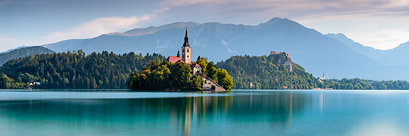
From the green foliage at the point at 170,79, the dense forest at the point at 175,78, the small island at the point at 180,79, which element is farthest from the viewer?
the small island at the point at 180,79

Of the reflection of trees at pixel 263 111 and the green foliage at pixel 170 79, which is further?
the green foliage at pixel 170 79

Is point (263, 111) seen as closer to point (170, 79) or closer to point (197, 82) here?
point (197, 82)

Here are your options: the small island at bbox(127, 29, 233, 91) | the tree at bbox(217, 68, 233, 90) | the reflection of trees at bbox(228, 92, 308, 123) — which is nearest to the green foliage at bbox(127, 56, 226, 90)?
the small island at bbox(127, 29, 233, 91)

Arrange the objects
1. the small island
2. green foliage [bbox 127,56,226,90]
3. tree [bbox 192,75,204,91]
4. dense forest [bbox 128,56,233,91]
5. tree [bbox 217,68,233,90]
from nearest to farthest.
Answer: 1. tree [bbox 192,75,204,91]
2. green foliage [bbox 127,56,226,90]
3. dense forest [bbox 128,56,233,91]
4. the small island
5. tree [bbox 217,68,233,90]

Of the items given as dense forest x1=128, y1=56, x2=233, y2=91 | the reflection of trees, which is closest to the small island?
dense forest x1=128, y1=56, x2=233, y2=91

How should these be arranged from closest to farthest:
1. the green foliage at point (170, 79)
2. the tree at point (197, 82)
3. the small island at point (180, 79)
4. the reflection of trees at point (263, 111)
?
the reflection of trees at point (263, 111) → the tree at point (197, 82) → the green foliage at point (170, 79) → the small island at point (180, 79)

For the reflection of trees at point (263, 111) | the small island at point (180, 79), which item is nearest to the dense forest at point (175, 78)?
the small island at point (180, 79)

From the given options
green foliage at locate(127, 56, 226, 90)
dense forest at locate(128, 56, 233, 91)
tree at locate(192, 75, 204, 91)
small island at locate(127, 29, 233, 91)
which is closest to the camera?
tree at locate(192, 75, 204, 91)

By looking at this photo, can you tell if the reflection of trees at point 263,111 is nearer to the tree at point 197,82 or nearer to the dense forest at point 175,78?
the tree at point 197,82

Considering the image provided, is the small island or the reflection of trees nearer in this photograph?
the reflection of trees

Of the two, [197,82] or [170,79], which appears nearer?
[197,82]

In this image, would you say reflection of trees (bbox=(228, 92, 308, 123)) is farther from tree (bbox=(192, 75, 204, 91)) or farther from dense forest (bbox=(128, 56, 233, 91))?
dense forest (bbox=(128, 56, 233, 91))

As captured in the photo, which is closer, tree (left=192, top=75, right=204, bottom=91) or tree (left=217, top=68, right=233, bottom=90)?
tree (left=192, top=75, right=204, bottom=91)

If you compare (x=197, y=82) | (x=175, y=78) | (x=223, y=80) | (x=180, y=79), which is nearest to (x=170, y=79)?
(x=175, y=78)
